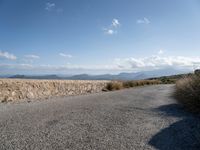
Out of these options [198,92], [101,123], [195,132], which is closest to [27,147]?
[101,123]

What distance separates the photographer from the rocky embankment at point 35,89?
13.5 metres

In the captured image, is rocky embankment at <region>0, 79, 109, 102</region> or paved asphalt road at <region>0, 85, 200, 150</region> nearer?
paved asphalt road at <region>0, 85, 200, 150</region>

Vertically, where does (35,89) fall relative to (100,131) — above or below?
above

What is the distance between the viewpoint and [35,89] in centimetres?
1576

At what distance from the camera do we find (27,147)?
16.5ft

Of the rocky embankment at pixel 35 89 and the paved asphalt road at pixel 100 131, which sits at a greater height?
the rocky embankment at pixel 35 89

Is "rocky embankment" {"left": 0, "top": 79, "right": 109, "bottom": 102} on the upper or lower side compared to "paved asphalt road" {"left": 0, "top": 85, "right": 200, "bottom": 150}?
upper

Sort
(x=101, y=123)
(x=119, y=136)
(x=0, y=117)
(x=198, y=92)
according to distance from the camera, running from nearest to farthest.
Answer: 1. (x=119, y=136)
2. (x=101, y=123)
3. (x=0, y=117)
4. (x=198, y=92)

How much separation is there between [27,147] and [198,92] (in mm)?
6873

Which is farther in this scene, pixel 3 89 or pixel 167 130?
pixel 3 89

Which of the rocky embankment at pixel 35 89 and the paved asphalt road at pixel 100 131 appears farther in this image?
the rocky embankment at pixel 35 89

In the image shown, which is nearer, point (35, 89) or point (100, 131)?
point (100, 131)

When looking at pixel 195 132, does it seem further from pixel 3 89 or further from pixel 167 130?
pixel 3 89

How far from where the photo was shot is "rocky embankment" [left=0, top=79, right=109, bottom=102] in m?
13.5
